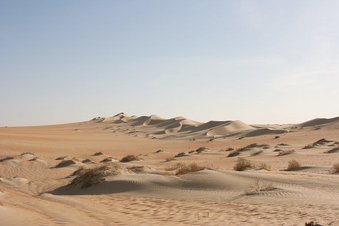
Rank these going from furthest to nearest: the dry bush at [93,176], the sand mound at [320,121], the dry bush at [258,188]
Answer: the sand mound at [320,121] < the dry bush at [93,176] < the dry bush at [258,188]

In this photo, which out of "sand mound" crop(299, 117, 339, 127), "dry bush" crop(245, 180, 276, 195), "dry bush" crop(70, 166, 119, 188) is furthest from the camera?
"sand mound" crop(299, 117, 339, 127)

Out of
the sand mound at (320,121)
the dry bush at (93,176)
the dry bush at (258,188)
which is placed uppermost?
the sand mound at (320,121)

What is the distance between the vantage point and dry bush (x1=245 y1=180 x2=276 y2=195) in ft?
42.6

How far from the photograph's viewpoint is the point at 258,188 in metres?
13.5

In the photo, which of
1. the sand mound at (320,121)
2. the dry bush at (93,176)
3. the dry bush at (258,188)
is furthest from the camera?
the sand mound at (320,121)

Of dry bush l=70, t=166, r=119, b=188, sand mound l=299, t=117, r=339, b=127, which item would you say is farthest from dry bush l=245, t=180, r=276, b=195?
sand mound l=299, t=117, r=339, b=127

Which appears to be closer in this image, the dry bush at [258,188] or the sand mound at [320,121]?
the dry bush at [258,188]

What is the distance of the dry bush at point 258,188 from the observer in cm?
1299

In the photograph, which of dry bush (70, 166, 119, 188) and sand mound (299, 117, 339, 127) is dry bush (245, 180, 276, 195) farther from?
sand mound (299, 117, 339, 127)

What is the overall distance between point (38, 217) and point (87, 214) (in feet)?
3.72

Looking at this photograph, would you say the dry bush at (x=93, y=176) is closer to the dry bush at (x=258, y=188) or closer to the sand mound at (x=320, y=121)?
the dry bush at (x=258, y=188)

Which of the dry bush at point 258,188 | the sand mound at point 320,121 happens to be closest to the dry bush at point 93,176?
the dry bush at point 258,188

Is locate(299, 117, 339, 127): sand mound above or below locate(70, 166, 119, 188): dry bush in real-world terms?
above

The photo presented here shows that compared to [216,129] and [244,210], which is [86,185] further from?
[216,129]
